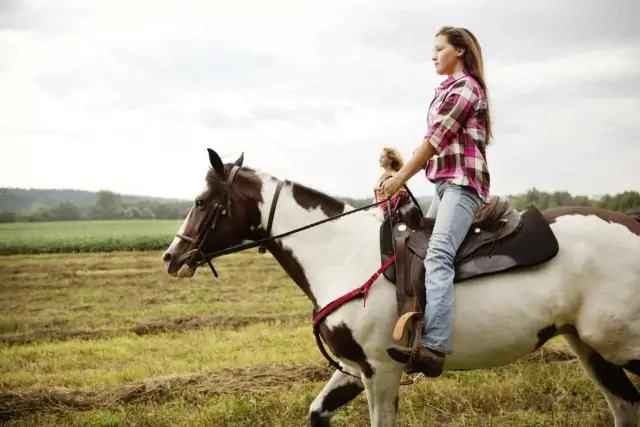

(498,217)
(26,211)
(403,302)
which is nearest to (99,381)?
(403,302)

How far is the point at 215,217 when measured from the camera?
429 cm

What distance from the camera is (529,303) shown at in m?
3.85

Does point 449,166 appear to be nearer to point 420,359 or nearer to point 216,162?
point 420,359

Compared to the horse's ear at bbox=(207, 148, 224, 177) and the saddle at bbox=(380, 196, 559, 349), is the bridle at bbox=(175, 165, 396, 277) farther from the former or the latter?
the saddle at bbox=(380, 196, 559, 349)

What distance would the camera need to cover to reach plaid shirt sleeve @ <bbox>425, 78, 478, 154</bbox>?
380 centimetres

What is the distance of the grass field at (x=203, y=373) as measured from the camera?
18.9ft

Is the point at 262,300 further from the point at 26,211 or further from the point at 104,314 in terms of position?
the point at 26,211

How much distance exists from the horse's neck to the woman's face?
3.87 ft

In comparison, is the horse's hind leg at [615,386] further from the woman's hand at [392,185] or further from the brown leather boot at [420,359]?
the woman's hand at [392,185]

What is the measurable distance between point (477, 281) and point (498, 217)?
503 mm

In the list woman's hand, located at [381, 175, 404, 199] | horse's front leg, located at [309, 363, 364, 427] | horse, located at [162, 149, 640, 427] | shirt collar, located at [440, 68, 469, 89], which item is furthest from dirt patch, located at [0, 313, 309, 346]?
shirt collar, located at [440, 68, 469, 89]

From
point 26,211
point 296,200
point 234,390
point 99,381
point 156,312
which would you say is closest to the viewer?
point 296,200

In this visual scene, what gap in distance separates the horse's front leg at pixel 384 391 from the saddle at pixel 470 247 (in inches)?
11.4

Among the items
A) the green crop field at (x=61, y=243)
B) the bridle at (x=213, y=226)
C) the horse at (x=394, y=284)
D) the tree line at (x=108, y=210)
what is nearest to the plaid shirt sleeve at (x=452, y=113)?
the bridle at (x=213, y=226)
